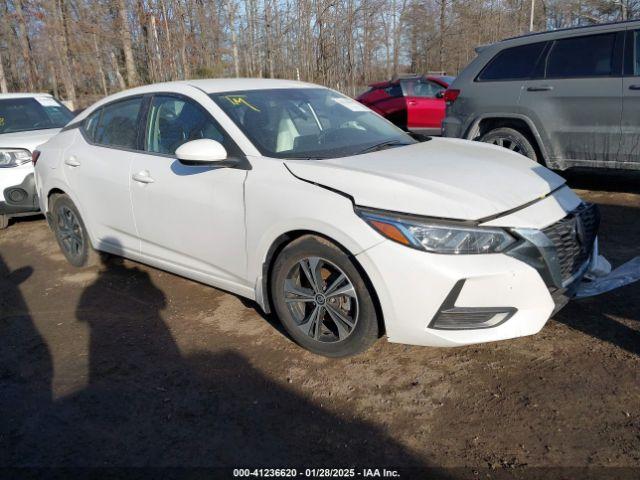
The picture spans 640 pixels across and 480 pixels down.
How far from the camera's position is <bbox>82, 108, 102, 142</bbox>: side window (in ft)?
15.1

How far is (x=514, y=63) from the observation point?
645cm

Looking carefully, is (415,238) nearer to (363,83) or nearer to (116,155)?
(116,155)

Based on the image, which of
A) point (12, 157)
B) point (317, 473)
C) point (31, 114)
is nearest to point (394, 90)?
point (31, 114)

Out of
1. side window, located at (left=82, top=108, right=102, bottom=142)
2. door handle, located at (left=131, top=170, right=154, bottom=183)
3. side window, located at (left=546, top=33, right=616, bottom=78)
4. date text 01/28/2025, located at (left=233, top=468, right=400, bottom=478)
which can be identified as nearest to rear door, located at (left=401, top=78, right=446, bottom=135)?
side window, located at (left=546, top=33, right=616, bottom=78)

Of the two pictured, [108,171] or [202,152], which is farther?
[108,171]

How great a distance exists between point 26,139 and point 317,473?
5790 millimetres

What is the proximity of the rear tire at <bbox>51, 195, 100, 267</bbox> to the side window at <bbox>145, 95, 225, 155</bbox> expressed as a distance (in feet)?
4.30

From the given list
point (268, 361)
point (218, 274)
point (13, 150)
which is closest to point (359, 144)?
point (218, 274)

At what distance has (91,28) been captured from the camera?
16891 millimetres

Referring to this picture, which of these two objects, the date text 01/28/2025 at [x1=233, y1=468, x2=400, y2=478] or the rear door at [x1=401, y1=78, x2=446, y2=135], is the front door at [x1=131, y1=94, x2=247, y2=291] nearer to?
the date text 01/28/2025 at [x1=233, y1=468, x2=400, y2=478]

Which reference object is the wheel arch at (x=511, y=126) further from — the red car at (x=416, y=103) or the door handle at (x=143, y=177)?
the red car at (x=416, y=103)

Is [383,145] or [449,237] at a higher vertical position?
[383,145]

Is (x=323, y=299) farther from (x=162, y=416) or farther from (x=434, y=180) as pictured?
(x=162, y=416)

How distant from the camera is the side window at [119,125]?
4.17 m
